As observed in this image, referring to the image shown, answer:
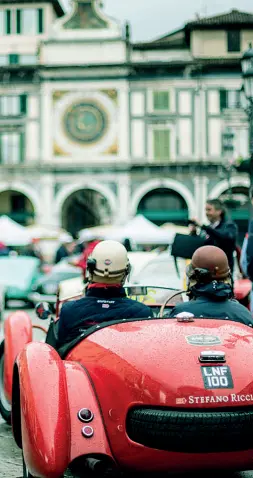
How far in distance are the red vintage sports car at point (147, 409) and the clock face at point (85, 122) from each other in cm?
4332

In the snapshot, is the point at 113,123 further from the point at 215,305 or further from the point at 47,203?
the point at 215,305

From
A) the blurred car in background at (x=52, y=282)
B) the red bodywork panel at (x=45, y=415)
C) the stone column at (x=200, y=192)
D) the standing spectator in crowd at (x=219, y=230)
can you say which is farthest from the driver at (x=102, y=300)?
the stone column at (x=200, y=192)

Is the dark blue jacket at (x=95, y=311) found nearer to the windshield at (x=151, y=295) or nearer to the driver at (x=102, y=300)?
the driver at (x=102, y=300)

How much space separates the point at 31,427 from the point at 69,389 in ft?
0.91

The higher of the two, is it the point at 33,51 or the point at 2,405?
the point at 33,51

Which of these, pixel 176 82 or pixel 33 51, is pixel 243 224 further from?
pixel 33 51

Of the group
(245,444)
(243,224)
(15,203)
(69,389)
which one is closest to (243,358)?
(245,444)

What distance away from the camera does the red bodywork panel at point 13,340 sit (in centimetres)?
634

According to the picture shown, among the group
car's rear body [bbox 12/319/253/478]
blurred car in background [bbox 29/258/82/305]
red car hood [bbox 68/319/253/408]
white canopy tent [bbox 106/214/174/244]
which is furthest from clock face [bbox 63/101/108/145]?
car's rear body [bbox 12/319/253/478]

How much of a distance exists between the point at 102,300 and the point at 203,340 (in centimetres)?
107

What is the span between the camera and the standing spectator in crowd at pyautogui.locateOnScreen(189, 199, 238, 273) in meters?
9.22

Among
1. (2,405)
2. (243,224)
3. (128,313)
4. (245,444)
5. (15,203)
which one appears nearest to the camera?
(245,444)

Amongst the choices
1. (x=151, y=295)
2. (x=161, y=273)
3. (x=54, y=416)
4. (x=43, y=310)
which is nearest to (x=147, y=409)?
(x=54, y=416)

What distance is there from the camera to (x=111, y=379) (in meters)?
4.25
